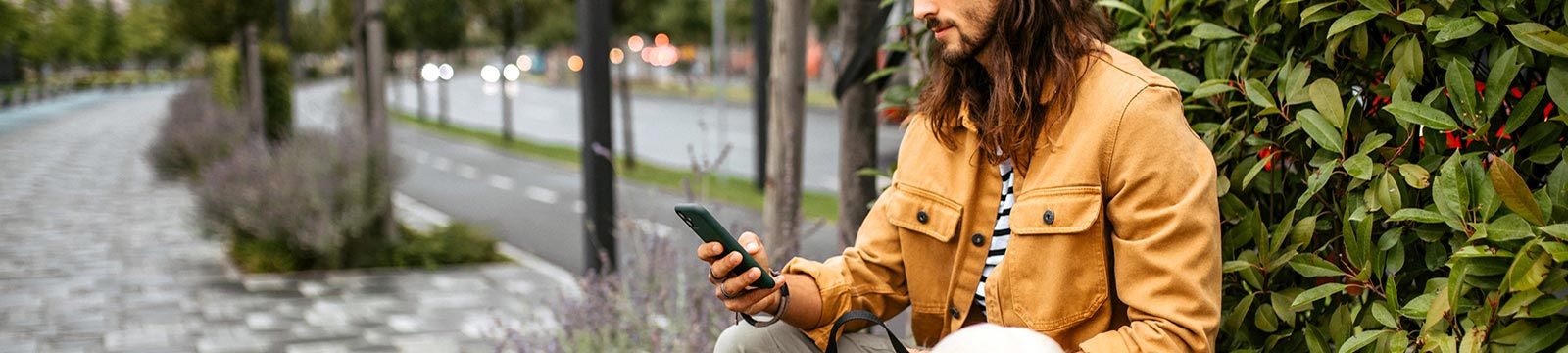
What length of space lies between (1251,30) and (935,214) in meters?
0.61

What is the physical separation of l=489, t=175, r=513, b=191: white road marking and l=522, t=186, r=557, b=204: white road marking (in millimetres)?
269

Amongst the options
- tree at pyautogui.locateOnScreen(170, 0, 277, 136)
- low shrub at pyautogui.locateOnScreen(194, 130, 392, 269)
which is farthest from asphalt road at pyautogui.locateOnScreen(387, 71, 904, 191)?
tree at pyautogui.locateOnScreen(170, 0, 277, 136)

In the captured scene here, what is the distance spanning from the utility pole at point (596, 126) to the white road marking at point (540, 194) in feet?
25.9

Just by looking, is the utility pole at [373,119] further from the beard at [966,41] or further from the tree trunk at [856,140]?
the beard at [966,41]

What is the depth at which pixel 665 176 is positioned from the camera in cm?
1634

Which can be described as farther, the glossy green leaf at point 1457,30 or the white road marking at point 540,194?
the white road marking at point 540,194

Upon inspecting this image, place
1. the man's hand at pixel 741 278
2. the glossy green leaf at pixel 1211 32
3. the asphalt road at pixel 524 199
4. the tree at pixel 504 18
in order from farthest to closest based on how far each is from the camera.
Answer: the tree at pixel 504 18 < the asphalt road at pixel 524 199 < the glossy green leaf at pixel 1211 32 < the man's hand at pixel 741 278

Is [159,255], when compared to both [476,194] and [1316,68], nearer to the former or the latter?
[476,194]

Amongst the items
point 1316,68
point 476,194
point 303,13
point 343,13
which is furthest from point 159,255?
point 303,13

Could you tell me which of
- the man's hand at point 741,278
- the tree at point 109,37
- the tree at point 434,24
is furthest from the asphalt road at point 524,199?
the tree at point 434,24

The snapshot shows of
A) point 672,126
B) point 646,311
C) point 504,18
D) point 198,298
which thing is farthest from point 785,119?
point 672,126

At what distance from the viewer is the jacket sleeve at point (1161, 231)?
1.83 meters

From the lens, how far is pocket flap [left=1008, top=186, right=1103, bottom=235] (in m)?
1.92

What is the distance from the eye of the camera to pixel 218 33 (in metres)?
15.3
